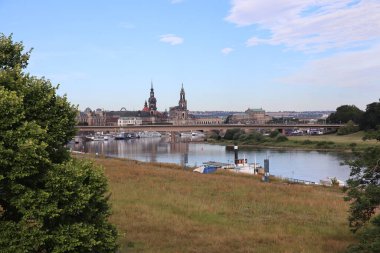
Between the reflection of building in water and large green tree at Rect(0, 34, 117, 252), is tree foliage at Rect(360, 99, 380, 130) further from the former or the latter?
large green tree at Rect(0, 34, 117, 252)

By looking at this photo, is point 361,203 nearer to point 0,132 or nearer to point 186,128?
point 0,132

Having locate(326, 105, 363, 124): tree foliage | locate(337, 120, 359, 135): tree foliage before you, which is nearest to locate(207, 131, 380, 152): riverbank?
locate(337, 120, 359, 135): tree foliage

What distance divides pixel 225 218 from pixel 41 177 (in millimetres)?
10286

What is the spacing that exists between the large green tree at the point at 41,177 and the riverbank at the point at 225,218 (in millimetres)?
1625

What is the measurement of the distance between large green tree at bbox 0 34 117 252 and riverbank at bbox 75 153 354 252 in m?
1.62

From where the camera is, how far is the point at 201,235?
48.1 ft

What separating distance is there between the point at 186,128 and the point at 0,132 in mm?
97780

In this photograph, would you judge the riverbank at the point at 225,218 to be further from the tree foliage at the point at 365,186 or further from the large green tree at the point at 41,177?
the tree foliage at the point at 365,186

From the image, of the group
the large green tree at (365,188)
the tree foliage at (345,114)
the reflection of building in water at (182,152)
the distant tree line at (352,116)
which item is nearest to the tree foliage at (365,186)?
the large green tree at (365,188)

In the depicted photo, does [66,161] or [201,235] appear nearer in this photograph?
[66,161]

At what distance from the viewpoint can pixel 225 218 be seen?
17.4m

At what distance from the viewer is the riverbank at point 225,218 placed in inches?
534

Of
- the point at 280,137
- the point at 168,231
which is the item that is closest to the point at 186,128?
the point at 280,137

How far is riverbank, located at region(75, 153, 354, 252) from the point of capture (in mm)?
13570
